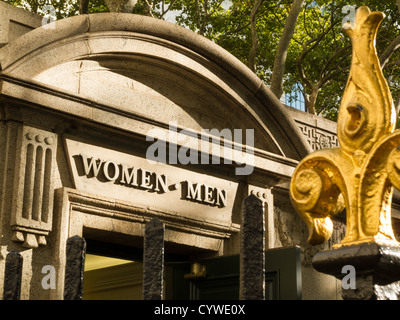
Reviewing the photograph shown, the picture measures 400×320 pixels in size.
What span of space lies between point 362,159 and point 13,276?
0.88 m

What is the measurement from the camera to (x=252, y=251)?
159 cm

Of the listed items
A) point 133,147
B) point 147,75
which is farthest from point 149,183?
point 147,75

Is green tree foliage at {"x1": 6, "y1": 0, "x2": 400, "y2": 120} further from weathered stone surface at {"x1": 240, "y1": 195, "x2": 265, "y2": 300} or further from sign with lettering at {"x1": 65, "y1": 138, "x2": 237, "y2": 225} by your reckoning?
weathered stone surface at {"x1": 240, "y1": 195, "x2": 265, "y2": 300}

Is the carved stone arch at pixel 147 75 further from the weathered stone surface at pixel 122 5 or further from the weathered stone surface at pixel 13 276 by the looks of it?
the weathered stone surface at pixel 13 276

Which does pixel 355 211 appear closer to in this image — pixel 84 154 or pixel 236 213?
pixel 84 154

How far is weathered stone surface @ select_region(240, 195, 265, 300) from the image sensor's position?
157cm

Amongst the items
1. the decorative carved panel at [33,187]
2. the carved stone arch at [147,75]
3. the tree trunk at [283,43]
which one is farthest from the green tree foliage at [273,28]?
the decorative carved panel at [33,187]

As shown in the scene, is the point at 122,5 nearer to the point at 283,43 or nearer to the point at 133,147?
the point at 283,43

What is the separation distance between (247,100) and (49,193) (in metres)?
2.92

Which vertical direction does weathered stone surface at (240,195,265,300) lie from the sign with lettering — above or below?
below

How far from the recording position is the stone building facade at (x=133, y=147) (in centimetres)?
646

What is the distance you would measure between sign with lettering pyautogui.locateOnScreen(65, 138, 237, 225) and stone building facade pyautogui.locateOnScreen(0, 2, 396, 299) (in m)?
0.01

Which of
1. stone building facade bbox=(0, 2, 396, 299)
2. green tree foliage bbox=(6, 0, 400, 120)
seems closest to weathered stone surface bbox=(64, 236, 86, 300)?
stone building facade bbox=(0, 2, 396, 299)

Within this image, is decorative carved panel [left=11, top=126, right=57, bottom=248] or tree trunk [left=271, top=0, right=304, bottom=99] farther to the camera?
tree trunk [left=271, top=0, right=304, bottom=99]
